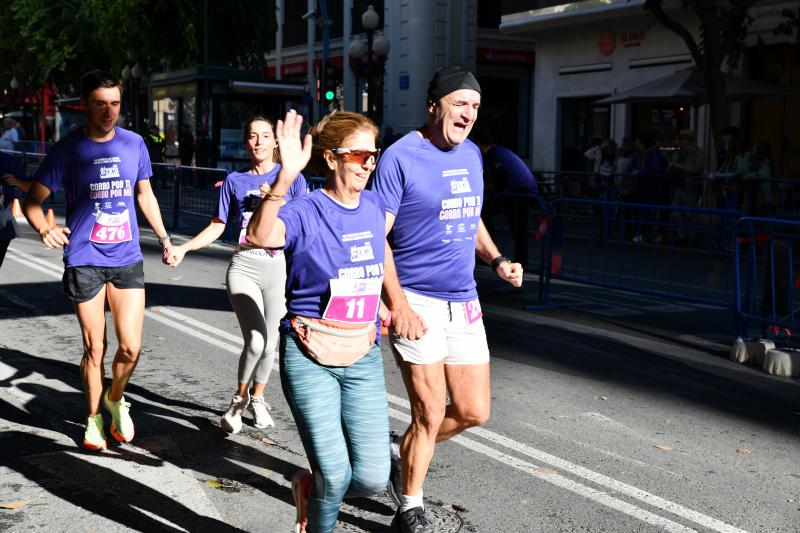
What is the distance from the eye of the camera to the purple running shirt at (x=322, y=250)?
384cm

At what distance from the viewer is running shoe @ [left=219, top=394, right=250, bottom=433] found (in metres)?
6.03

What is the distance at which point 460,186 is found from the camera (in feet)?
15.0

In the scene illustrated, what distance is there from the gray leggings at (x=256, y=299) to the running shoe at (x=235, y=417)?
118mm

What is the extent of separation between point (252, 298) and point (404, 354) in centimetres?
185

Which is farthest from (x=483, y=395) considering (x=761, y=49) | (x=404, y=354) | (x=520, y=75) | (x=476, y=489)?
(x=520, y=75)

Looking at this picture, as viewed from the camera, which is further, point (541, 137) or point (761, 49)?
point (541, 137)

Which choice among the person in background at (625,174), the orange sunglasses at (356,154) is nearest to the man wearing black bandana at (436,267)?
the orange sunglasses at (356,154)

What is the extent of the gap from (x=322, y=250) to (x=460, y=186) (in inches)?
36.6

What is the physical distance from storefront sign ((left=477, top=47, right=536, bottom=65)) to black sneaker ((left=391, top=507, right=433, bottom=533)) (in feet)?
114

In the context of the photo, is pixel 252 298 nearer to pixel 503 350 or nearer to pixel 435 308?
pixel 435 308

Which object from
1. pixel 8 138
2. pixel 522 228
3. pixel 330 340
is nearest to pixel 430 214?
pixel 330 340

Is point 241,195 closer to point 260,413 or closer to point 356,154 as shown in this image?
point 260,413

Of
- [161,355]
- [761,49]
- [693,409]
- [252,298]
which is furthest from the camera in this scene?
[761,49]

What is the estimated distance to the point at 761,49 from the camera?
21.9m
